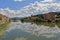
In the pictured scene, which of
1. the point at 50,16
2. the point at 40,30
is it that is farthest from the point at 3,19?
the point at 50,16

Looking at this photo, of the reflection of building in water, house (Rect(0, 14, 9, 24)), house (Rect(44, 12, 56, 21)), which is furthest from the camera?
house (Rect(44, 12, 56, 21))

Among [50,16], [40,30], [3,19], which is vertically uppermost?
[3,19]

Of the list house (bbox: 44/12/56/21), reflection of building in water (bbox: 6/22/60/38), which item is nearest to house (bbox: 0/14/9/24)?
reflection of building in water (bbox: 6/22/60/38)

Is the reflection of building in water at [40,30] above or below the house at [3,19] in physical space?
below

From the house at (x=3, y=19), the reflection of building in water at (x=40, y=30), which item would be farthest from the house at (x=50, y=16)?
the house at (x=3, y=19)

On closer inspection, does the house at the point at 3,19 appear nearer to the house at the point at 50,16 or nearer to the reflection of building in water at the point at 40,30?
the reflection of building in water at the point at 40,30

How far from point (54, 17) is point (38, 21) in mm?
791

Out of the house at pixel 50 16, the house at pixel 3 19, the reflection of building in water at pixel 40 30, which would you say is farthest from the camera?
the house at pixel 50 16

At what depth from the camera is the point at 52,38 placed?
438 centimetres

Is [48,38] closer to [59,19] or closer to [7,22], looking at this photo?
[7,22]

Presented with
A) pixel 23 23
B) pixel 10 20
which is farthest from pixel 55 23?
pixel 10 20

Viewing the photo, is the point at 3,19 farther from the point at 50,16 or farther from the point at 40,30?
the point at 50,16

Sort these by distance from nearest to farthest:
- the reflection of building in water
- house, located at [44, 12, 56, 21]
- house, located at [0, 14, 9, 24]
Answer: the reflection of building in water, house, located at [0, 14, 9, 24], house, located at [44, 12, 56, 21]

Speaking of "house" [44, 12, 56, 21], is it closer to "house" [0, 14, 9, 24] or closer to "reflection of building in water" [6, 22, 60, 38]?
"reflection of building in water" [6, 22, 60, 38]
